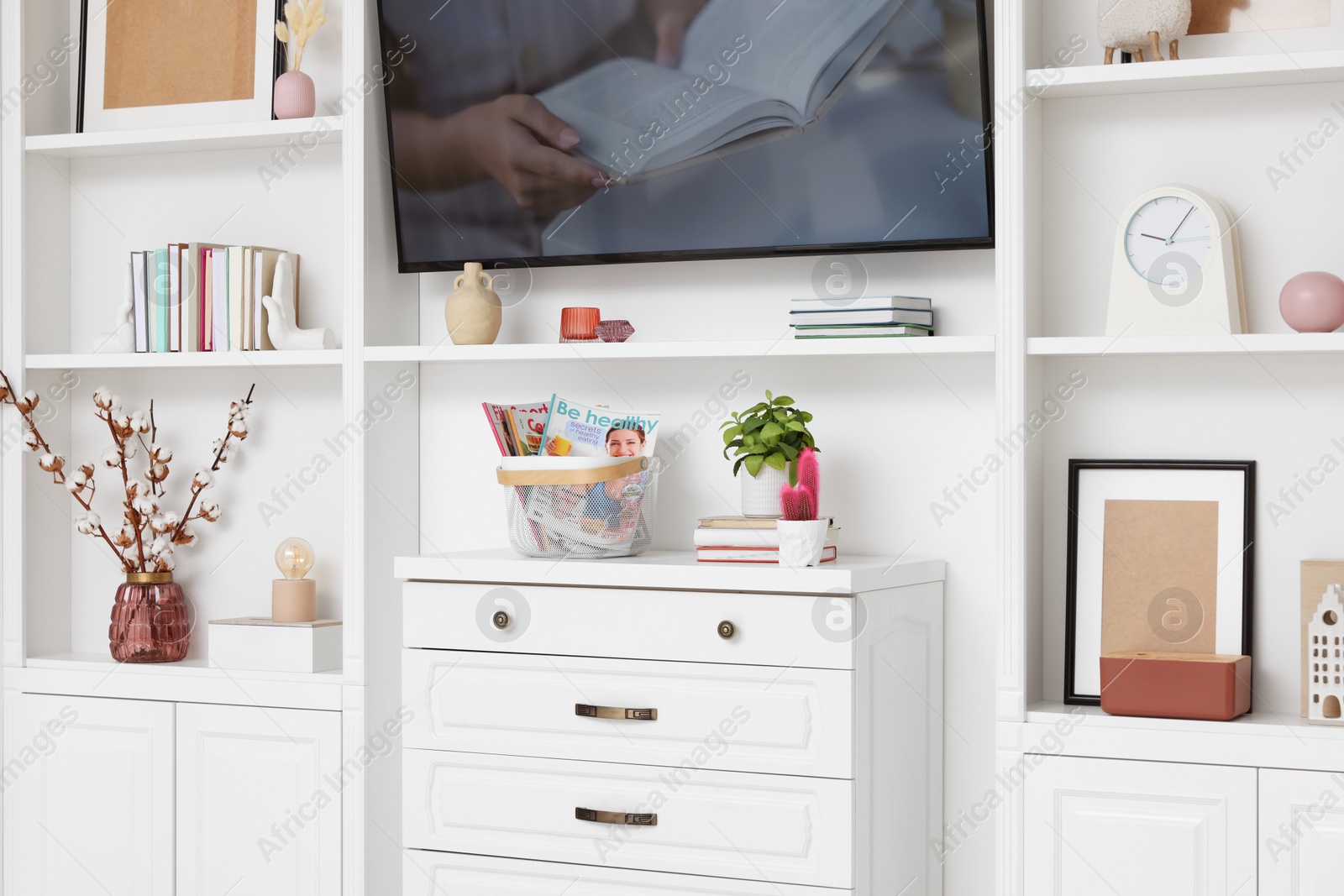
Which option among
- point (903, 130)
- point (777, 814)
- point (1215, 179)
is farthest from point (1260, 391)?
point (777, 814)

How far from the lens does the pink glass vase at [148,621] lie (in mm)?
2633

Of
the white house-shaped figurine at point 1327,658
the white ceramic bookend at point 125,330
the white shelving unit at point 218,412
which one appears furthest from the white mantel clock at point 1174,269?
the white ceramic bookend at point 125,330

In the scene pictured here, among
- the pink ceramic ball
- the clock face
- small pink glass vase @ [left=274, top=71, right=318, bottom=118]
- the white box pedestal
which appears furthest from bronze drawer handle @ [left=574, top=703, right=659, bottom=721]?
small pink glass vase @ [left=274, top=71, right=318, bottom=118]

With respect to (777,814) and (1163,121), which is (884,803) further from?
(1163,121)

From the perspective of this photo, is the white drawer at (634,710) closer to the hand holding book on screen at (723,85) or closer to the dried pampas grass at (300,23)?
the hand holding book on screen at (723,85)

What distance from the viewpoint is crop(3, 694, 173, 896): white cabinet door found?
2.54 meters

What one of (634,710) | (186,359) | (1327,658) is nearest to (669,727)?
(634,710)

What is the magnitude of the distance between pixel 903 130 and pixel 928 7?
20cm

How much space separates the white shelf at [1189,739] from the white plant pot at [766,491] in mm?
526

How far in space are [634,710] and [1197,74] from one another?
1344 millimetres

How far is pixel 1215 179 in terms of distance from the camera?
2.17 metres

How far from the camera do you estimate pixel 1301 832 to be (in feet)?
6.13

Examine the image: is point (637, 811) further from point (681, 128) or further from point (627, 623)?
point (681, 128)

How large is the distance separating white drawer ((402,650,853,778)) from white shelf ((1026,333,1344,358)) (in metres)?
0.62
